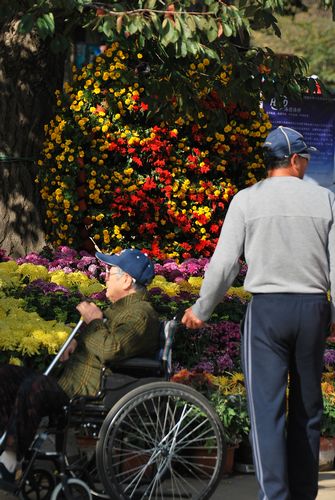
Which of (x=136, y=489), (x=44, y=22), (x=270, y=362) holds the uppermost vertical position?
(x=44, y=22)

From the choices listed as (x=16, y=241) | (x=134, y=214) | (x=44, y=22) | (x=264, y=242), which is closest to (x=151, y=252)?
(x=134, y=214)

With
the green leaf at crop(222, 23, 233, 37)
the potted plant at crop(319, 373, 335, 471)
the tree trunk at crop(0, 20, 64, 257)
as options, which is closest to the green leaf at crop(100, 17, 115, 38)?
the green leaf at crop(222, 23, 233, 37)

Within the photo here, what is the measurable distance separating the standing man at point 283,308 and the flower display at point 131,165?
4.49 meters

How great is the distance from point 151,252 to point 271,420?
4820 millimetres

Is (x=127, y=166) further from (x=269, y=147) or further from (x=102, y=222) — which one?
(x=269, y=147)

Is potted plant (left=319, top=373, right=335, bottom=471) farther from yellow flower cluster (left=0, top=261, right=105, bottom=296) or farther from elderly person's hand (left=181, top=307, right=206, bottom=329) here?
yellow flower cluster (left=0, top=261, right=105, bottom=296)

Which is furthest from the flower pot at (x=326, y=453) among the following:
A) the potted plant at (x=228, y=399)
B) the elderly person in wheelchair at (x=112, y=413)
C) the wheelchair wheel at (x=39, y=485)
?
the wheelchair wheel at (x=39, y=485)

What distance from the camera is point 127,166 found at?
30.6 feet

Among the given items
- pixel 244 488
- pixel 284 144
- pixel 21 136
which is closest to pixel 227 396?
pixel 244 488

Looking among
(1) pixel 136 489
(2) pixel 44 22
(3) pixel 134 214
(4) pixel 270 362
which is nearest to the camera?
(4) pixel 270 362

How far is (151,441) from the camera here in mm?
5000

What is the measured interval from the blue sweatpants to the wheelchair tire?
759 millimetres

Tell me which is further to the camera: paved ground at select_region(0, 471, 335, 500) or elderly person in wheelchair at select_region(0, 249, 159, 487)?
paved ground at select_region(0, 471, 335, 500)

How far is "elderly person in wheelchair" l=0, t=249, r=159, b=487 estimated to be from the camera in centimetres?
471
